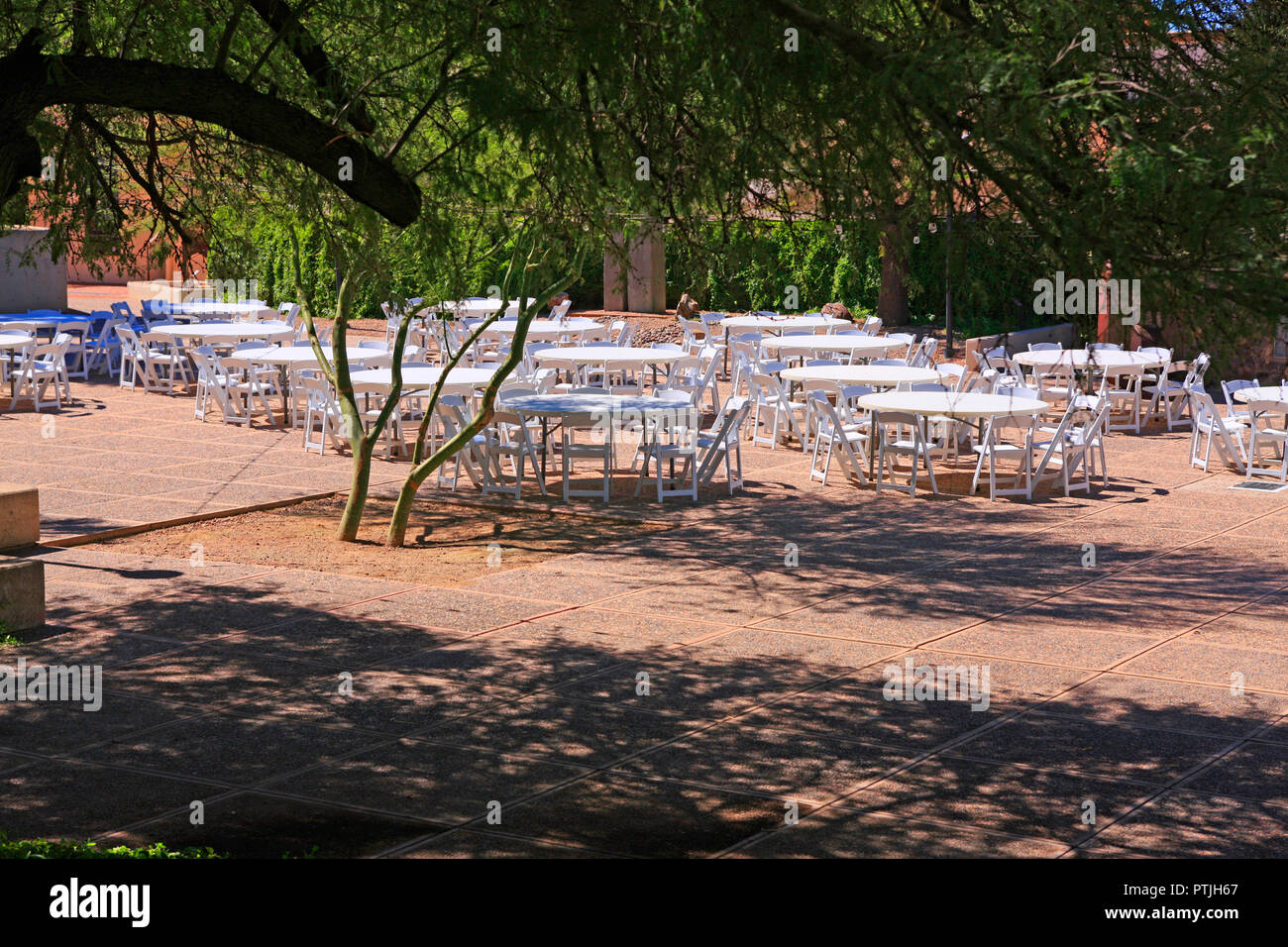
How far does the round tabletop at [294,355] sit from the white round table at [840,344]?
478 cm

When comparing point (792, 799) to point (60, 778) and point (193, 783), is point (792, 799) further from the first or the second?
point (60, 778)

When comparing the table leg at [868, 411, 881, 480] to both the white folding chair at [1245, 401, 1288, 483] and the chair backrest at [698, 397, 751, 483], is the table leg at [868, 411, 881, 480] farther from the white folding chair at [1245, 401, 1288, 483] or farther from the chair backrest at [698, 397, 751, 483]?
the white folding chair at [1245, 401, 1288, 483]

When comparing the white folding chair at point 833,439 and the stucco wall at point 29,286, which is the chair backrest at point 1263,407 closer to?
the white folding chair at point 833,439

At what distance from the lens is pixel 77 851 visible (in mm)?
4570

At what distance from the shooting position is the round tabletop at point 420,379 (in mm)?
14461

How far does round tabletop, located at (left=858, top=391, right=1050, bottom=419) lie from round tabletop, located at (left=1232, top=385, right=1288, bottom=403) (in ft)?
7.42

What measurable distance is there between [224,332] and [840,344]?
7.84 metres

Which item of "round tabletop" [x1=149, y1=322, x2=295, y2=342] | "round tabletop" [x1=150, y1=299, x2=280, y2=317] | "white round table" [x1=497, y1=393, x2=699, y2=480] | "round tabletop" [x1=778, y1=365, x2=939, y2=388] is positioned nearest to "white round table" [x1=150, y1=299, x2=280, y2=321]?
"round tabletop" [x1=150, y1=299, x2=280, y2=317]

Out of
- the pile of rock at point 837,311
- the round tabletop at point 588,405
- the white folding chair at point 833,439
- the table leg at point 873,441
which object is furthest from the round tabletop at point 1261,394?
the pile of rock at point 837,311

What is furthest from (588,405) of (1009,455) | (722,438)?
(1009,455)

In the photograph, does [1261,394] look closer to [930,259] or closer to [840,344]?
[840,344]

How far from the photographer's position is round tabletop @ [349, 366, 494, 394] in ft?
47.4

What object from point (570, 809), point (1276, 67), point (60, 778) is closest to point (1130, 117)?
point (1276, 67)

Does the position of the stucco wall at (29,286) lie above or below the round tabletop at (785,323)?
above
